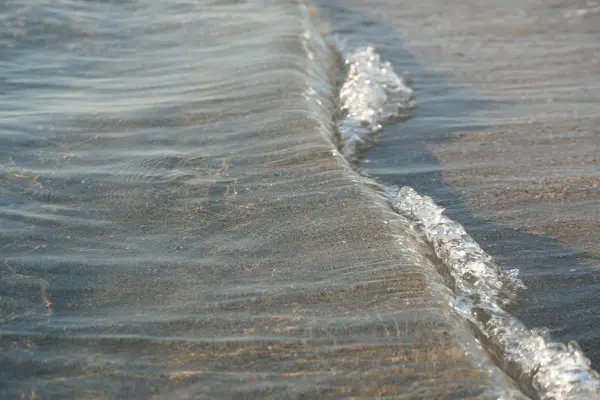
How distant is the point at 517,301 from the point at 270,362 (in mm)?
1095

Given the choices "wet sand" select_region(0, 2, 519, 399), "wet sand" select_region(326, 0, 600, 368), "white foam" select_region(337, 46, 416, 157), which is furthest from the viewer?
"white foam" select_region(337, 46, 416, 157)

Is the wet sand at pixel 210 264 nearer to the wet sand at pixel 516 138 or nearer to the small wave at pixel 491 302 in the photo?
the small wave at pixel 491 302

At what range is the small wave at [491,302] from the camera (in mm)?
2314

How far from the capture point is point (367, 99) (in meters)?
5.03

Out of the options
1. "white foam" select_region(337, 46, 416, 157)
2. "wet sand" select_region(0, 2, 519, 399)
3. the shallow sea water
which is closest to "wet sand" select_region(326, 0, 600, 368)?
the shallow sea water

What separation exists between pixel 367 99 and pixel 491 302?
2556 millimetres

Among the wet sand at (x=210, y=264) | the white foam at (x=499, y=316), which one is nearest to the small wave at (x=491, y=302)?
the white foam at (x=499, y=316)

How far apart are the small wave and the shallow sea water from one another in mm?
41

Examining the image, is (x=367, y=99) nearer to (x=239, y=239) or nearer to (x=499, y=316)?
(x=239, y=239)

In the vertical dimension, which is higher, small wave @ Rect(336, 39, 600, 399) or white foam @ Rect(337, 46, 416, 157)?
white foam @ Rect(337, 46, 416, 157)

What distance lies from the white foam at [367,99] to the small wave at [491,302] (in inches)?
0.5

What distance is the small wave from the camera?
2.31 metres

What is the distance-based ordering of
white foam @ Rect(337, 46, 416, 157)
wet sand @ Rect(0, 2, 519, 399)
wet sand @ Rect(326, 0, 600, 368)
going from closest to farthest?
wet sand @ Rect(0, 2, 519, 399), wet sand @ Rect(326, 0, 600, 368), white foam @ Rect(337, 46, 416, 157)

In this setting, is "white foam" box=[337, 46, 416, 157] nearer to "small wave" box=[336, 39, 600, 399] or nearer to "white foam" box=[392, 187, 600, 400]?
"small wave" box=[336, 39, 600, 399]
